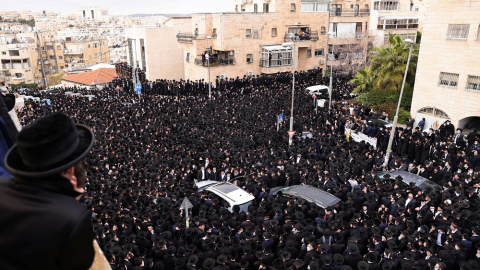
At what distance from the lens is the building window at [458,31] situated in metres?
18.9

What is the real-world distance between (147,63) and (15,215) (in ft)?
144

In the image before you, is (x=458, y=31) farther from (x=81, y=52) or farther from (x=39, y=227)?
(x=81, y=52)

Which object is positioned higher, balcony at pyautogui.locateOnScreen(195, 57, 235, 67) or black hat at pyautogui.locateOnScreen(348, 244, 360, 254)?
balcony at pyautogui.locateOnScreen(195, 57, 235, 67)

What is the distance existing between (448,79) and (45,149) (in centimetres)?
2277

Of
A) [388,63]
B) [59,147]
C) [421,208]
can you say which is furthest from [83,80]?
[59,147]

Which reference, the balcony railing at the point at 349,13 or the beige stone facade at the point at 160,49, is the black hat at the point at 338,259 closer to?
the beige stone facade at the point at 160,49

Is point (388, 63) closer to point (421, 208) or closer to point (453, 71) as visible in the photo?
point (453, 71)

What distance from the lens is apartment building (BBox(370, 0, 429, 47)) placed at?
1565 inches

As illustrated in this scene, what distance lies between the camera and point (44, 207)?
1907 mm

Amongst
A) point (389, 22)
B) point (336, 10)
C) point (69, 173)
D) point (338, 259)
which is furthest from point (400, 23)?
point (69, 173)

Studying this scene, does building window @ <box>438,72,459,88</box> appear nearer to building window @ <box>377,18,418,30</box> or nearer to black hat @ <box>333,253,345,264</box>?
black hat @ <box>333,253,345,264</box>

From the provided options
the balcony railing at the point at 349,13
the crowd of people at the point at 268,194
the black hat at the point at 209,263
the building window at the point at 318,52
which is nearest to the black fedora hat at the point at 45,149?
the crowd of people at the point at 268,194

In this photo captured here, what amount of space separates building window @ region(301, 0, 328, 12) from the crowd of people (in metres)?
22.9

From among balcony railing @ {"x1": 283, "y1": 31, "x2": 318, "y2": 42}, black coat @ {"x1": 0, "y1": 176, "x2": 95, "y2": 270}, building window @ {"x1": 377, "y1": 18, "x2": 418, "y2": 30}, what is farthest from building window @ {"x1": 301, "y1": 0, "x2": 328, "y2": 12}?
black coat @ {"x1": 0, "y1": 176, "x2": 95, "y2": 270}
